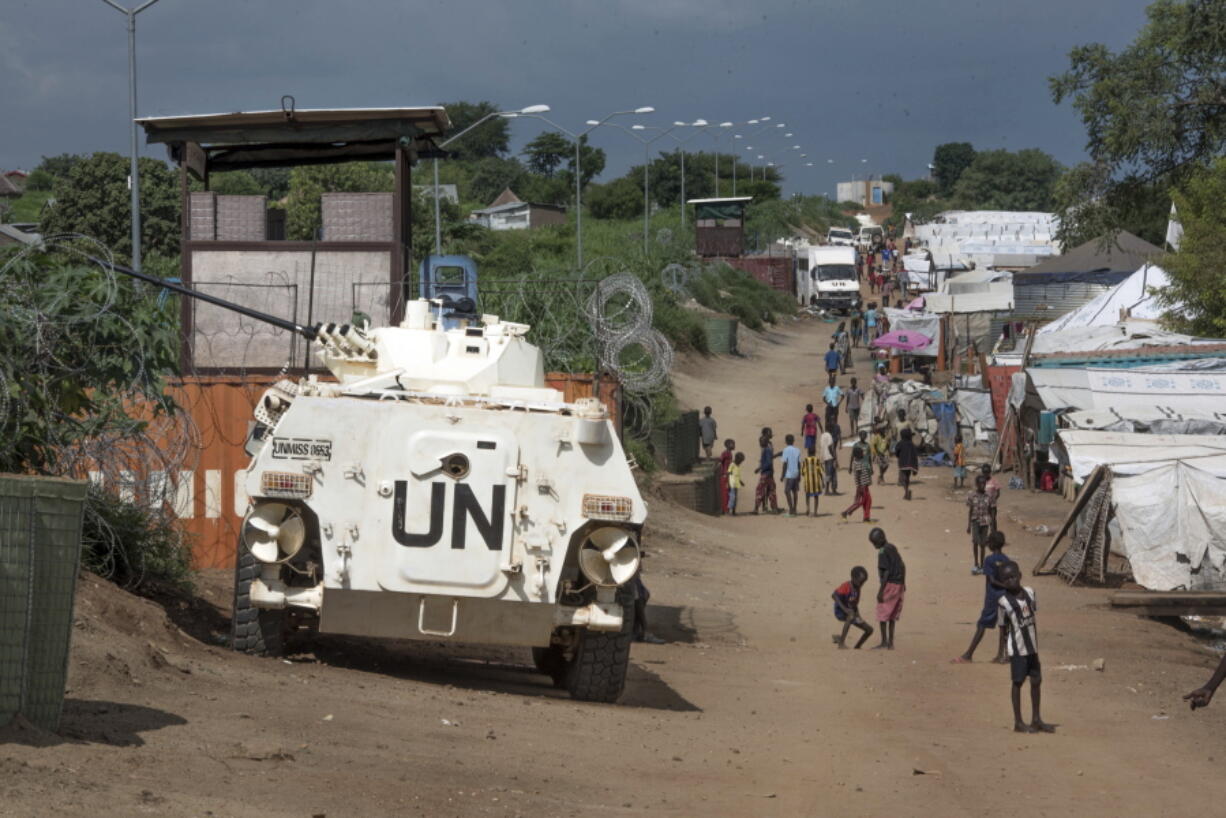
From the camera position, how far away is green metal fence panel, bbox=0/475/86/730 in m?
7.79

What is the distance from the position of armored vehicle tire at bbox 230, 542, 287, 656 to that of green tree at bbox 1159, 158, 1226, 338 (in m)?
29.1

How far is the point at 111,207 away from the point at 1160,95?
35.5 m

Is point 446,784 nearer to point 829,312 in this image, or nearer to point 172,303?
point 172,303

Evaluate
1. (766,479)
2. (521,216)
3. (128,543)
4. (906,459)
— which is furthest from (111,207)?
(128,543)

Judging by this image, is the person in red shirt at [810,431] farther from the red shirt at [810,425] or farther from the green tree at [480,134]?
the green tree at [480,134]

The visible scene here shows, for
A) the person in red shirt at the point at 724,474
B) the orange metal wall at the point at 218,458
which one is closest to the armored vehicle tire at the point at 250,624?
the orange metal wall at the point at 218,458

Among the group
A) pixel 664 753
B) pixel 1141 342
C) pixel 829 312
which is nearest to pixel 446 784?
pixel 664 753

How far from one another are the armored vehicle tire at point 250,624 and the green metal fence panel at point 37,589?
3.73 m

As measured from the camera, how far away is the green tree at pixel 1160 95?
40.3m

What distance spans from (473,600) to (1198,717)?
6.67 metres

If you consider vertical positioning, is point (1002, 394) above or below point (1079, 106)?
below

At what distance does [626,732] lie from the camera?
11.0m

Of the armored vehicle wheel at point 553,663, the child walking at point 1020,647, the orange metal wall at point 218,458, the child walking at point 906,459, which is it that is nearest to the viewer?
the child walking at point 1020,647

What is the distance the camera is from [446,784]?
8.61m
